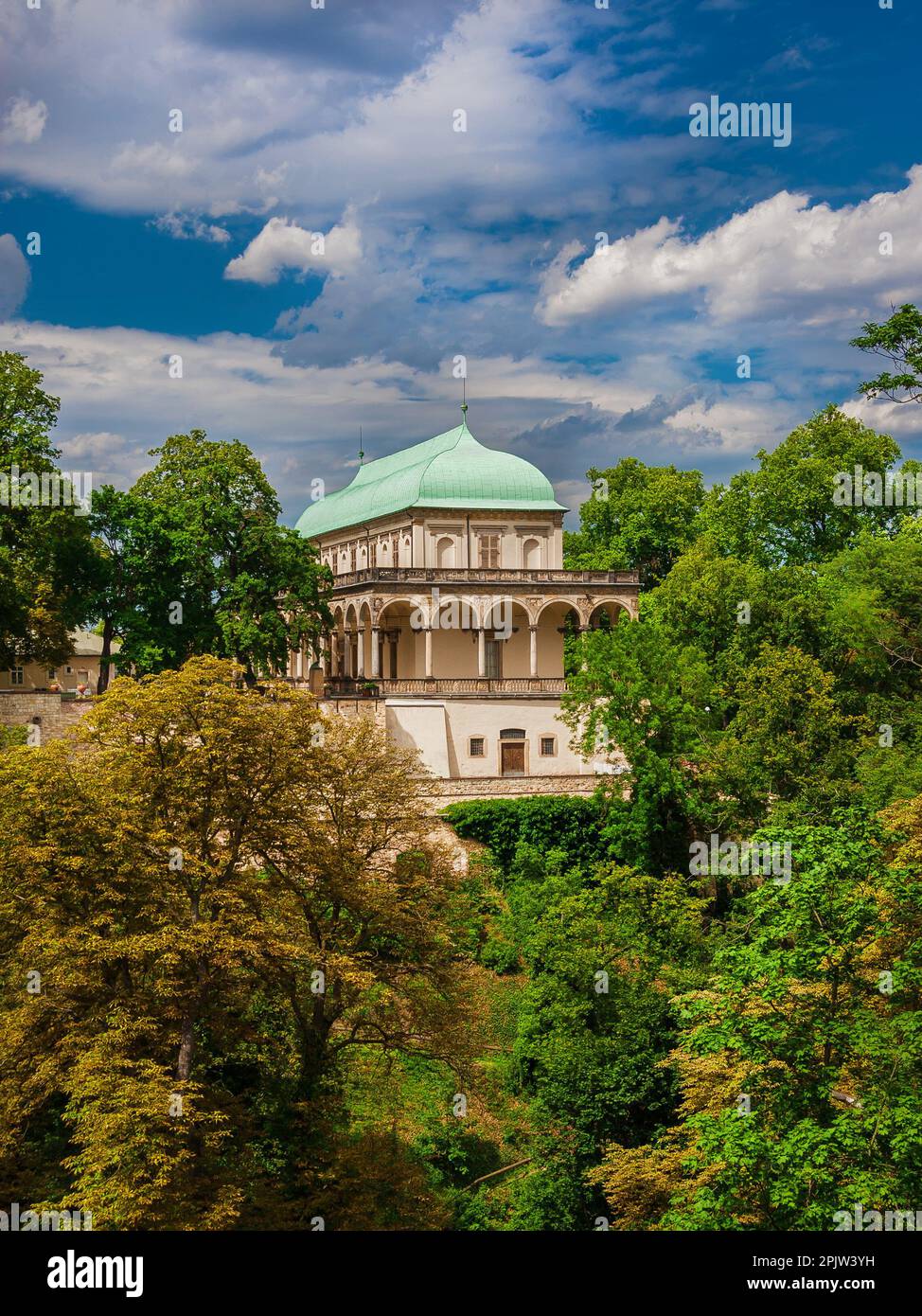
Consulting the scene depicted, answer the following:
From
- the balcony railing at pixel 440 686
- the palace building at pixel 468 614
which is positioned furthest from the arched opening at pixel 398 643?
the balcony railing at pixel 440 686

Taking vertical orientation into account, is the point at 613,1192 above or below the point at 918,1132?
below

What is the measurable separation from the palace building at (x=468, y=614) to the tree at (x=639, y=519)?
10999 mm

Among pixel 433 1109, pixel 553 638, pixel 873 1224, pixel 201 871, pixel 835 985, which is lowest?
pixel 433 1109

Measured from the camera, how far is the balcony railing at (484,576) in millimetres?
56562

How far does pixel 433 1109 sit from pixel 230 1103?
10448 mm

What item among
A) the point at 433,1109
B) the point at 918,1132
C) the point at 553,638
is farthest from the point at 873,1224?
the point at 553,638

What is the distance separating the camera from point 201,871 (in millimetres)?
24406

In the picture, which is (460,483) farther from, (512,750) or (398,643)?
(512,750)

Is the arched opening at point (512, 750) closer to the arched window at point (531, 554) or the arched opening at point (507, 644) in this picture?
the arched opening at point (507, 644)

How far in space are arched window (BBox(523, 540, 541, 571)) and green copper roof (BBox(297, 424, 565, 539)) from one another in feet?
5.00

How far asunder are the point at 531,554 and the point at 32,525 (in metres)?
24.2

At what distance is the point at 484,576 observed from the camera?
189 ft
